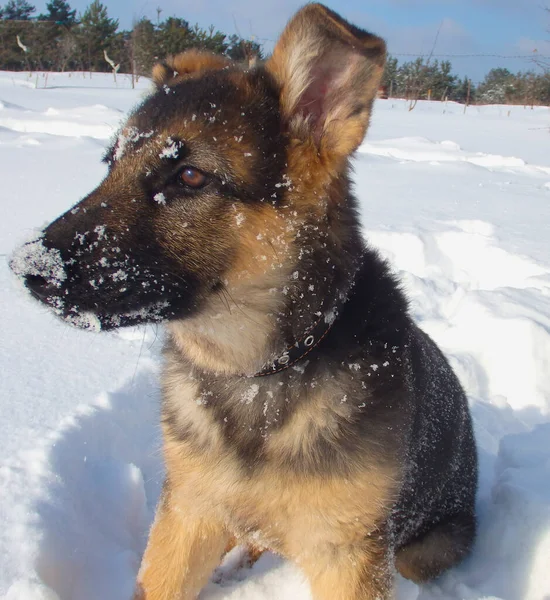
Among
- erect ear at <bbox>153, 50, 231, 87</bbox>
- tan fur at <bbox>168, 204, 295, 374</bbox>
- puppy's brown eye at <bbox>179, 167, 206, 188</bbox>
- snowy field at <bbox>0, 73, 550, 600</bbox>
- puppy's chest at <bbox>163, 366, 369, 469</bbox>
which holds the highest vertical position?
erect ear at <bbox>153, 50, 231, 87</bbox>

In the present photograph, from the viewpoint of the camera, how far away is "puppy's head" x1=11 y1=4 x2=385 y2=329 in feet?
6.05

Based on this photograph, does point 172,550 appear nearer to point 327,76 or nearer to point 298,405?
point 298,405

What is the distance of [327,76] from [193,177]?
0.62 metres

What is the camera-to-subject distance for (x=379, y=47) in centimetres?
182

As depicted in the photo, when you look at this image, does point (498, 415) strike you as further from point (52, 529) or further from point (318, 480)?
point (52, 529)

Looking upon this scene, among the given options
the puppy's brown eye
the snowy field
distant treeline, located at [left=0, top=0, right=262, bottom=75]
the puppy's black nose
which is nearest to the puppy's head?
the puppy's brown eye

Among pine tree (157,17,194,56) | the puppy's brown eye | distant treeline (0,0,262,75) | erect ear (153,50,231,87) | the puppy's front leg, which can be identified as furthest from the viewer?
distant treeline (0,0,262,75)

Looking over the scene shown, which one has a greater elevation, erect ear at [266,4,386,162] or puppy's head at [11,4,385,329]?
erect ear at [266,4,386,162]

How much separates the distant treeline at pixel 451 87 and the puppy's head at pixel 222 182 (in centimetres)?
3236

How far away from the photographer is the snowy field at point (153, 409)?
2.59 meters

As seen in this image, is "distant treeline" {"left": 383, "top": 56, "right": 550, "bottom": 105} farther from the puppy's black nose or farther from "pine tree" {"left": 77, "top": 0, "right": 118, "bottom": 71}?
the puppy's black nose

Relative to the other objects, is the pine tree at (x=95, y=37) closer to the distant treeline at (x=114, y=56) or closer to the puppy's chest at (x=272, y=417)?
the distant treeline at (x=114, y=56)

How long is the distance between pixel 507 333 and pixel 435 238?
2.36m

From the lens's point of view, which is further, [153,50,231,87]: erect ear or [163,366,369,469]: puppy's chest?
[153,50,231,87]: erect ear
